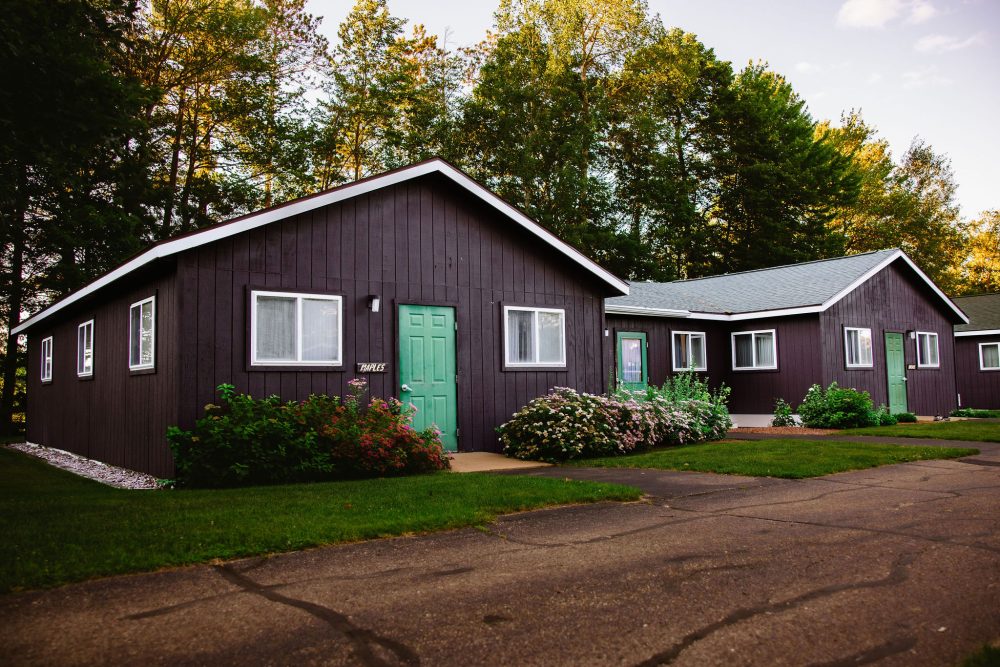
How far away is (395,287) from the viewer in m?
12.1

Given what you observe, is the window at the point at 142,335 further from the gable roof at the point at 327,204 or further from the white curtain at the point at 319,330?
the white curtain at the point at 319,330

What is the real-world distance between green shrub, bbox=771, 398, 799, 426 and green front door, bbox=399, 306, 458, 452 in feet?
33.3

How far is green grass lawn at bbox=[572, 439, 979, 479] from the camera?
988cm

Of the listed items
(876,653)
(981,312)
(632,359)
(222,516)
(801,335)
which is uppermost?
(981,312)

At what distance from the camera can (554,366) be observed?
45.3ft

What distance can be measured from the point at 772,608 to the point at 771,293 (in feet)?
60.0

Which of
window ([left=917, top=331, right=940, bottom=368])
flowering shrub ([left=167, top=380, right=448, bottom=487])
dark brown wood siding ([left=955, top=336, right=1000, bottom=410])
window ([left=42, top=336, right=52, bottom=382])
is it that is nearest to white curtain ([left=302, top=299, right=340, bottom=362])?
flowering shrub ([left=167, top=380, right=448, bottom=487])

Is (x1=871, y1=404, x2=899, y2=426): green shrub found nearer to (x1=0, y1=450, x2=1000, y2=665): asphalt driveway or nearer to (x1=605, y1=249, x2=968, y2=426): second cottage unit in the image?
(x1=605, y1=249, x2=968, y2=426): second cottage unit

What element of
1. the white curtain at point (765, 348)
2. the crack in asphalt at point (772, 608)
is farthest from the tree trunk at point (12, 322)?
the crack in asphalt at point (772, 608)

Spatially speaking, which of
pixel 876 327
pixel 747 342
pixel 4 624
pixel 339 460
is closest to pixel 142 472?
pixel 339 460

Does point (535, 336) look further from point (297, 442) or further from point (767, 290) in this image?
point (767, 290)

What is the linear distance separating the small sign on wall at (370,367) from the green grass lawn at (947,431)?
1029 cm

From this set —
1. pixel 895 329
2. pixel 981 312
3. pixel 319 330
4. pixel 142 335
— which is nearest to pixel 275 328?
pixel 319 330

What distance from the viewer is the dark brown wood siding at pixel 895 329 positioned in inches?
754
